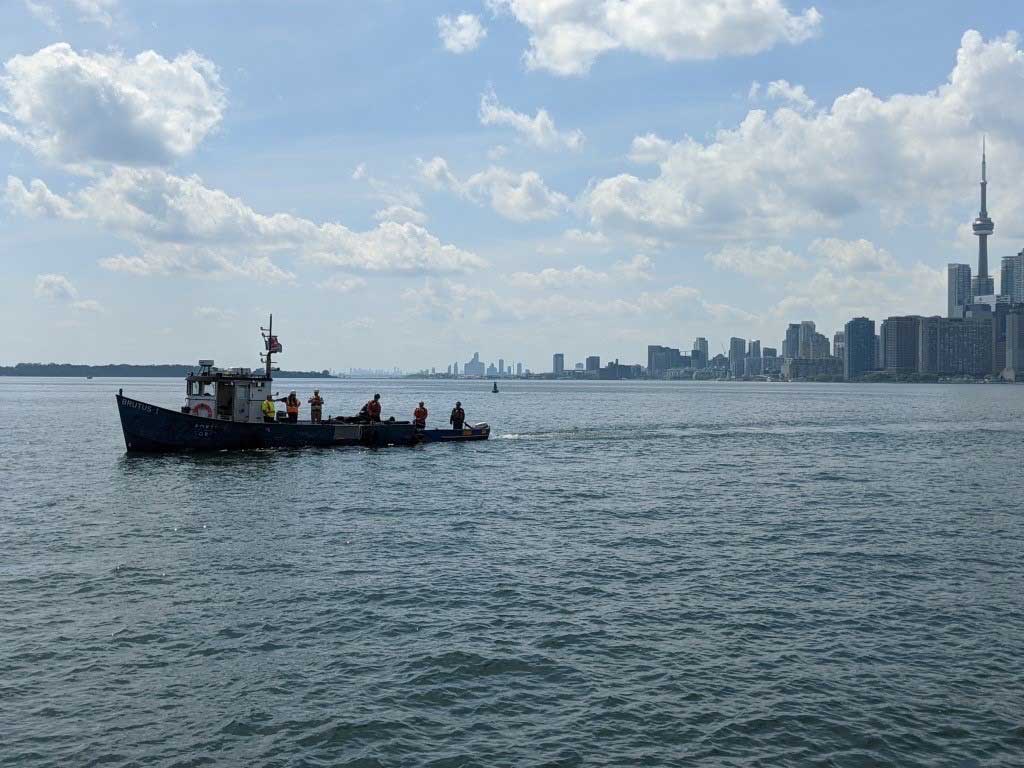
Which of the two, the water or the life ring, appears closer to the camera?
the water

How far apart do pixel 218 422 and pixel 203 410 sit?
2.05 metres

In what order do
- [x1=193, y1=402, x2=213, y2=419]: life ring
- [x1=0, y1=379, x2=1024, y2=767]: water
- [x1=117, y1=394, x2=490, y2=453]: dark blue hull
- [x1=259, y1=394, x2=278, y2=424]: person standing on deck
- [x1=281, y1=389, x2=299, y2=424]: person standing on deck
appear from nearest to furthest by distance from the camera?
[x1=0, y1=379, x2=1024, y2=767]: water, [x1=117, y1=394, x2=490, y2=453]: dark blue hull, [x1=193, y1=402, x2=213, y2=419]: life ring, [x1=259, y1=394, x2=278, y2=424]: person standing on deck, [x1=281, y1=389, x2=299, y2=424]: person standing on deck

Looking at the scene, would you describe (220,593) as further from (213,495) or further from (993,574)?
(993,574)

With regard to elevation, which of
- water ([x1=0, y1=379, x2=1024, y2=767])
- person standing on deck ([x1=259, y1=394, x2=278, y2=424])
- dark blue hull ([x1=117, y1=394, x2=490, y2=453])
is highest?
person standing on deck ([x1=259, y1=394, x2=278, y2=424])

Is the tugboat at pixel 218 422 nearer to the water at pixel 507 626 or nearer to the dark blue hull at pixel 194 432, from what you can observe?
the dark blue hull at pixel 194 432

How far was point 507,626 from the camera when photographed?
17203 mm

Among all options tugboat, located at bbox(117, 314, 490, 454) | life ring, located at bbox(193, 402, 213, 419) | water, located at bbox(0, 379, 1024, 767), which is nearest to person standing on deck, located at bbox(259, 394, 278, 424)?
tugboat, located at bbox(117, 314, 490, 454)

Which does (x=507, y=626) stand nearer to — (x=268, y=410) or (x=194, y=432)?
(x=194, y=432)

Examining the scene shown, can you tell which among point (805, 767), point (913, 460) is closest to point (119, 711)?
point (805, 767)

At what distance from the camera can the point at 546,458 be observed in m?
51.1

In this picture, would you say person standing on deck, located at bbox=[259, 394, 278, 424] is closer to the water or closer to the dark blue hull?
the dark blue hull

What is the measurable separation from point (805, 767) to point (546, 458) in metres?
39.7

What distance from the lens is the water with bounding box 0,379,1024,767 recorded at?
12297 mm

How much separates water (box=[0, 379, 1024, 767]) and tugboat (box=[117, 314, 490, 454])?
10109 millimetres
